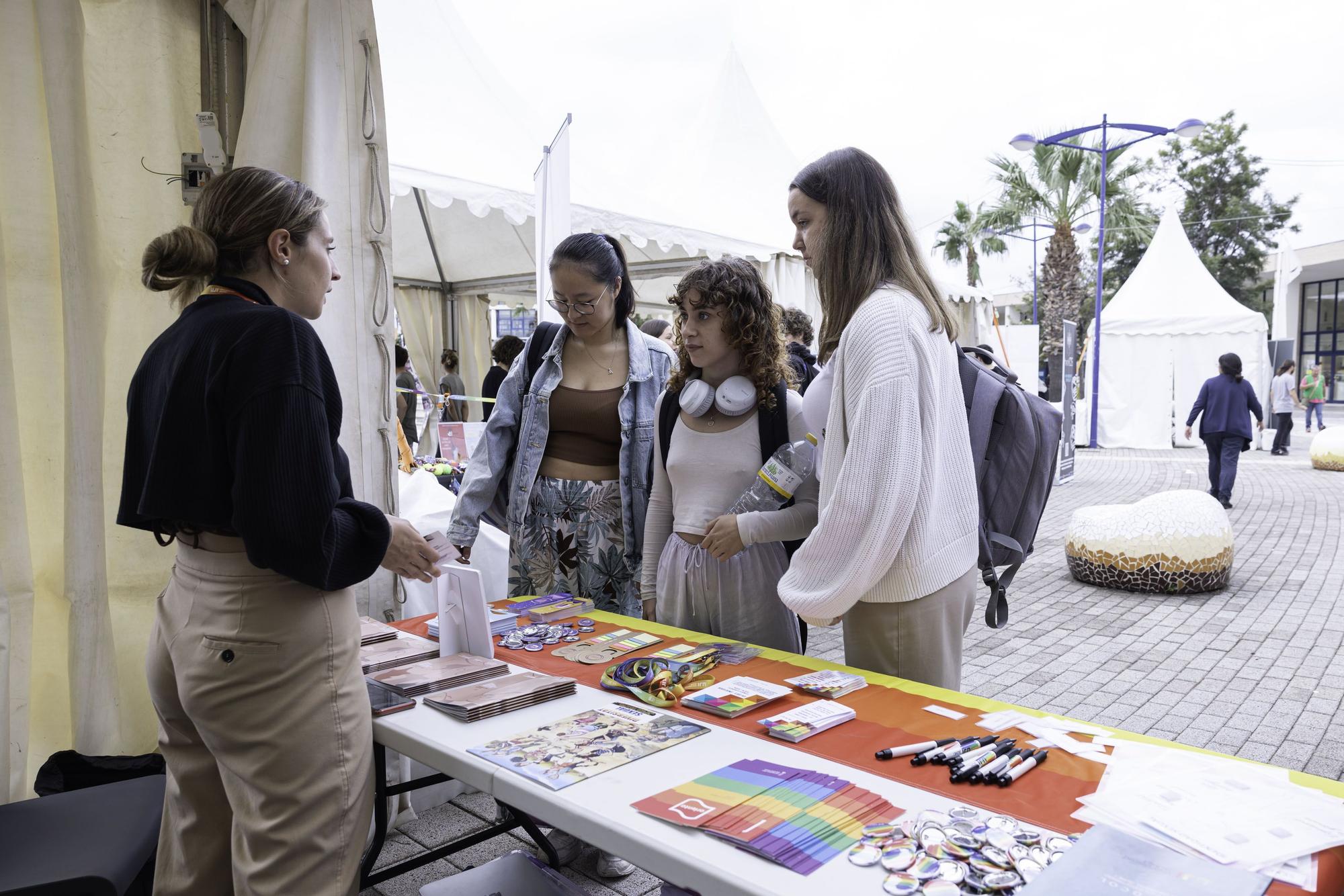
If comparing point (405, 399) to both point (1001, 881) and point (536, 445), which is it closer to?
point (536, 445)

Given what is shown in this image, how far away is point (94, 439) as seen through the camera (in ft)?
8.11

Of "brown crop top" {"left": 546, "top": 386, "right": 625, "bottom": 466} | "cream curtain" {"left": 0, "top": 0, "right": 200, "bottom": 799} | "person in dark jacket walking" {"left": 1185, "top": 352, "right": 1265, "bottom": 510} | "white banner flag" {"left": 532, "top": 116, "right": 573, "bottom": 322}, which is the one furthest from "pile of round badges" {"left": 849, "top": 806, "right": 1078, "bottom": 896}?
"person in dark jacket walking" {"left": 1185, "top": 352, "right": 1265, "bottom": 510}

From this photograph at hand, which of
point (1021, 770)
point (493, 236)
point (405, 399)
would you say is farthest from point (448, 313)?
point (1021, 770)

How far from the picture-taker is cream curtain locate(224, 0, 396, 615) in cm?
254

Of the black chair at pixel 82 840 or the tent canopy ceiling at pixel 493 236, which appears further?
the tent canopy ceiling at pixel 493 236

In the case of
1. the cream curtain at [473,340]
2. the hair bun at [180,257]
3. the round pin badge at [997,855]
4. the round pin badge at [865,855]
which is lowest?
the round pin badge at [865,855]

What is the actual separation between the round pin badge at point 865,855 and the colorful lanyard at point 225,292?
1.24 m

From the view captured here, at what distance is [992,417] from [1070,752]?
89cm

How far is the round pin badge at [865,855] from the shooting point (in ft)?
3.50

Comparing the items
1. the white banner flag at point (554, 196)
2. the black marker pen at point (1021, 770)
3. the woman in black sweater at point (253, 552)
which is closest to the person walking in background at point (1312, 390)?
the white banner flag at point (554, 196)

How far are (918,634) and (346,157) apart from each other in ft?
6.95

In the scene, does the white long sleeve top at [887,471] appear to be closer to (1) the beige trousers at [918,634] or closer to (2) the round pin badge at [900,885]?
(1) the beige trousers at [918,634]

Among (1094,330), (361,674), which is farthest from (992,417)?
(1094,330)

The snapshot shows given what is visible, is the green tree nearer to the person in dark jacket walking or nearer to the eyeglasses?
the person in dark jacket walking
